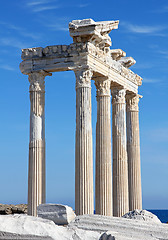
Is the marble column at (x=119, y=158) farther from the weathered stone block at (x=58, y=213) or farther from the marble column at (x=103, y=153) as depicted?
the weathered stone block at (x=58, y=213)

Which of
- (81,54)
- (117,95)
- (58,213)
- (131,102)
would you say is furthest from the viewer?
(131,102)

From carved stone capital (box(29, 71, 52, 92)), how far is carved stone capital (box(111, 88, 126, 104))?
288 inches

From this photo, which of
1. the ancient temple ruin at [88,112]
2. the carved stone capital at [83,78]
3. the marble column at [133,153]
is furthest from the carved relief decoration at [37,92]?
the marble column at [133,153]

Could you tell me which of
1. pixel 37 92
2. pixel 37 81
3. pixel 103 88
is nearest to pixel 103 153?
pixel 103 88

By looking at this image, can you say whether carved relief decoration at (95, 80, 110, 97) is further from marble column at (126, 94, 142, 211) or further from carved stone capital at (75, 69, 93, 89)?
marble column at (126, 94, 142, 211)

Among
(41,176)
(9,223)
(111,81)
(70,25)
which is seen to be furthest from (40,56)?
(9,223)

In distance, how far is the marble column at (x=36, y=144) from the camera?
35.0 meters

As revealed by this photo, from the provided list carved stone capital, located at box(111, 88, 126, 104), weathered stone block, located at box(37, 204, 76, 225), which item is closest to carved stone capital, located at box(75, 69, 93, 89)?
carved stone capital, located at box(111, 88, 126, 104)

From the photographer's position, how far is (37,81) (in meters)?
36.0

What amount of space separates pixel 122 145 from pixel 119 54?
7843 mm

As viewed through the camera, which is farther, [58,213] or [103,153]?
[103,153]

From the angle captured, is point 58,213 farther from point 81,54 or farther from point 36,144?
point 81,54

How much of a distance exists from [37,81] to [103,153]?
7.61 m

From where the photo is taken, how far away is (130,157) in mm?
43750
